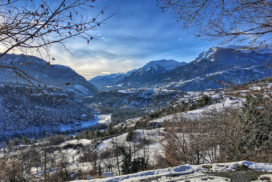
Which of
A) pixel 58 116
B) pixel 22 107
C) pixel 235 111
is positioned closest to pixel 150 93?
pixel 58 116

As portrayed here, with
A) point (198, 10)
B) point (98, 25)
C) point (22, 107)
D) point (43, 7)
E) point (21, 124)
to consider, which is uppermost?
point (198, 10)

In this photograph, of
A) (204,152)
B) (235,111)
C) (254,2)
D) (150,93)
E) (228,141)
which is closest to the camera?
(254,2)

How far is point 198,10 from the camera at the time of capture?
3.21 metres

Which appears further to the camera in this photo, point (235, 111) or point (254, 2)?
point (235, 111)

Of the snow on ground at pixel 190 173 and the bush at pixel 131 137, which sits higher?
the snow on ground at pixel 190 173

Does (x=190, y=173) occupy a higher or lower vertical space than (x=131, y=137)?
higher

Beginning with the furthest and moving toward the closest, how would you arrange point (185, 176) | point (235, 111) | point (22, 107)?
point (22, 107), point (235, 111), point (185, 176)

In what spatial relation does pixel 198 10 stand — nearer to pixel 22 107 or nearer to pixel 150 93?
pixel 22 107

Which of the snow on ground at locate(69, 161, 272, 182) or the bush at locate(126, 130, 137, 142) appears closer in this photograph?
the snow on ground at locate(69, 161, 272, 182)

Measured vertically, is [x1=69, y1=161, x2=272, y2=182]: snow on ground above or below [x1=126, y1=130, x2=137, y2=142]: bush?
above

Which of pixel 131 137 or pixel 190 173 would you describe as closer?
pixel 190 173

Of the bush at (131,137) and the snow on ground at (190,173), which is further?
the bush at (131,137)

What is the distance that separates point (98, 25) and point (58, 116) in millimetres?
127939

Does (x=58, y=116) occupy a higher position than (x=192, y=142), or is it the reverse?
(x=192, y=142)
